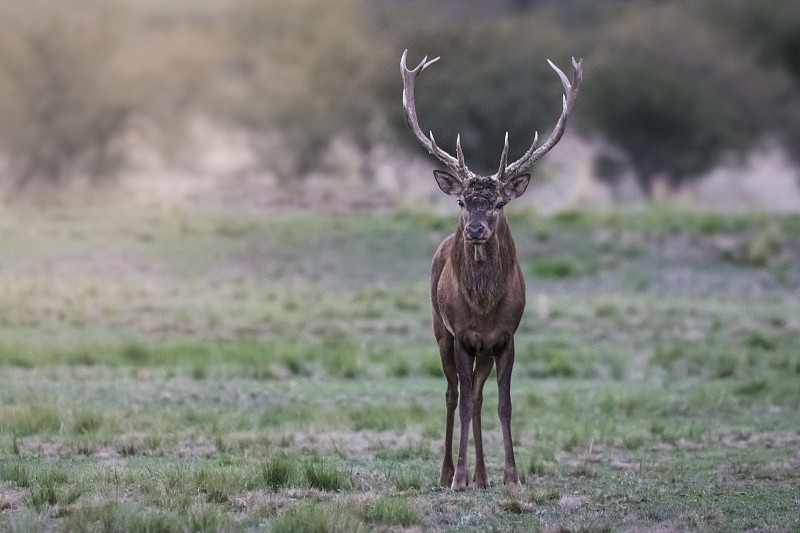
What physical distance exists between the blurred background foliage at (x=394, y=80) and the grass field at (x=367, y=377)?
31.3ft

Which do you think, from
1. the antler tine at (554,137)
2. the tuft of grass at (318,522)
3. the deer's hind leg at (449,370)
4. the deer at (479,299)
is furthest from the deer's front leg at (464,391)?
the tuft of grass at (318,522)

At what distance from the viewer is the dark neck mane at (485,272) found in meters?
11.2

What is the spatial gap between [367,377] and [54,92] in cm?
4502

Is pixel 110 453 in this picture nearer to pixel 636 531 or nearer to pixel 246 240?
pixel 636 531

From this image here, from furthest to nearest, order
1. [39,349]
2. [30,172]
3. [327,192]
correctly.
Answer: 1. [30,172]
2. [327,192]
3. [39,349]

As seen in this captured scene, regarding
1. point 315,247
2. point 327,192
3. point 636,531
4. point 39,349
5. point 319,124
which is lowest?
point 636,531

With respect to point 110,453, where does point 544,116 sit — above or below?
above

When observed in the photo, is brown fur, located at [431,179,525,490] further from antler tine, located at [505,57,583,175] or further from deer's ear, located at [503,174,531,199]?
antler tine, located at [505,57,583,175]

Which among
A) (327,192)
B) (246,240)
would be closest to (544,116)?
(327,192)

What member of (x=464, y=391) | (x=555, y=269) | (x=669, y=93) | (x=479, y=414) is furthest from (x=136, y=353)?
(x=669, y=93)

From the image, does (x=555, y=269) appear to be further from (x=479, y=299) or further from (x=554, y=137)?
(x=479, y=299)

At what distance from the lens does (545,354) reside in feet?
68.1

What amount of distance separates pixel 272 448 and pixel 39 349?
26.0 feet

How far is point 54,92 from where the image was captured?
60344mm
